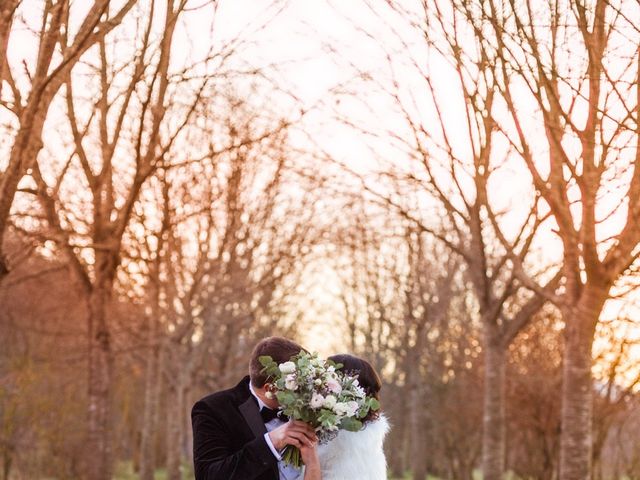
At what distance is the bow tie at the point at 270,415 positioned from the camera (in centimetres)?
504

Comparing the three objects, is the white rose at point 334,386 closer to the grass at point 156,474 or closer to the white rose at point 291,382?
the white rose at point 291,382

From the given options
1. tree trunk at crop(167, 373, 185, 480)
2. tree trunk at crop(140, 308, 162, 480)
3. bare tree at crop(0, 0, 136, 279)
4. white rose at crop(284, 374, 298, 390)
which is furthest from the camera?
tree trunk at crop(140, 308, 162, 480)

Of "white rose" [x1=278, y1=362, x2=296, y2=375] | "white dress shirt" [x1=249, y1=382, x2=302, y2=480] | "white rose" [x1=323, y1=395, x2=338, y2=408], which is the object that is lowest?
"white dress shirt" [x1=249, y1=382, x2=302, y2=480]

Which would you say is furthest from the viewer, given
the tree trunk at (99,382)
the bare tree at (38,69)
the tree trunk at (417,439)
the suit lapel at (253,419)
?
the tree trunk at (417,439)

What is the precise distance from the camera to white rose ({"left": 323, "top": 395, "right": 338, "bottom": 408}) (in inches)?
190

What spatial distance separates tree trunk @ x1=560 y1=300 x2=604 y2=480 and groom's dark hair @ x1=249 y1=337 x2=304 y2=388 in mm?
5636

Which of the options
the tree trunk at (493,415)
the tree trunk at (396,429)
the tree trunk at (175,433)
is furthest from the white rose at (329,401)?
A: the tree trunk at (396,429)

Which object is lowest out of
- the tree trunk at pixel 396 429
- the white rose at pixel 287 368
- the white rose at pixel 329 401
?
the white rose at pixel 329 401

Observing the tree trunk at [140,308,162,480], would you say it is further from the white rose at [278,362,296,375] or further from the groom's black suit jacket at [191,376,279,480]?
the white rose at [278,362,296,375]

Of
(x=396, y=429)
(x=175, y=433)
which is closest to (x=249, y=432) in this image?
(x=175, y=433)

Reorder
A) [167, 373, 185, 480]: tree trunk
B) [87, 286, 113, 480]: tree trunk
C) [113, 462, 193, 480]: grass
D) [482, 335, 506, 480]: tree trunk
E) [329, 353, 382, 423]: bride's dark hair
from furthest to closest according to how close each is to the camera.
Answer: [113, 462, 193, 480]: grass, [167, 373, 185, 480]: tree trunk, [482, 335, 506, 480]: tree trunk, [87, 286, 113, 480]: tree trunk, [329, 353, 382, 423]: bride's dark hair

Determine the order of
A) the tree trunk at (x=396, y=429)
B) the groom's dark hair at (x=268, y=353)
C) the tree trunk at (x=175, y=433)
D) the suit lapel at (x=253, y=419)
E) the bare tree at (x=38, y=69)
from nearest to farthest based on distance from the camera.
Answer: the groom's dark hair at (x=268, y=353), the suit lapel at (x=253, y=419), the bare tree at (x=38, y=69), the tree trunk at (x=175, y=433), the tree trunk at (x=396, y=429)

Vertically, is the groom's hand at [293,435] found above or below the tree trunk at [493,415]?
below

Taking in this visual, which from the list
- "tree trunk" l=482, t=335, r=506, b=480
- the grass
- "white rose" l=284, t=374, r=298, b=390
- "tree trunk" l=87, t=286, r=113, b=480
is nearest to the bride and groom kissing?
"white rose" l=284, t=374, r=298, b=390
